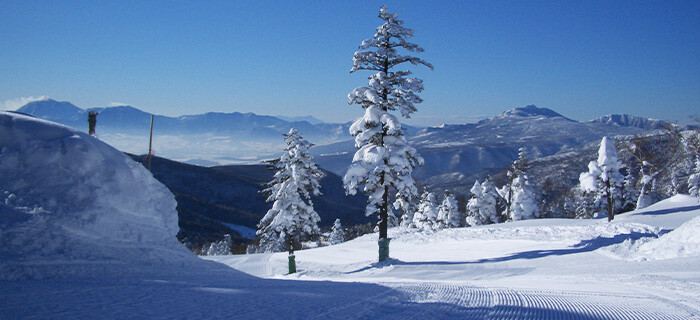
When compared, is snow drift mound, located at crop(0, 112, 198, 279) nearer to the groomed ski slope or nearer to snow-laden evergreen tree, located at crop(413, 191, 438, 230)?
the groomed ski slope

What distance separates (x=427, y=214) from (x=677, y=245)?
42.0m

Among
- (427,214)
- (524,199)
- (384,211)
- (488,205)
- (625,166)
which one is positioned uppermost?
(625,166)

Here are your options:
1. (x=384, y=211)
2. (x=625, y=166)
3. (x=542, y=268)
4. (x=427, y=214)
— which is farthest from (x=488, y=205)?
(x=542, y=268)

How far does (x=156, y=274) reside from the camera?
27.7 feet

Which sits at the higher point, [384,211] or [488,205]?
[384,211]

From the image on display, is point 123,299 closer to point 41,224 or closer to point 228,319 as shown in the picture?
point 228,319

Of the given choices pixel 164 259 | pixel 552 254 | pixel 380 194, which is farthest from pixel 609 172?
pixel 164 259

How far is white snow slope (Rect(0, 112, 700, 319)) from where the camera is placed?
5.51 meters

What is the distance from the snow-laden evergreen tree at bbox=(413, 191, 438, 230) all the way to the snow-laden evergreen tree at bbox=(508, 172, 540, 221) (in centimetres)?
1082

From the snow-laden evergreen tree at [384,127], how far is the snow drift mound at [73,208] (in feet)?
32.7

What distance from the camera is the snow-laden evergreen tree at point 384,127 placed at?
61.3ft

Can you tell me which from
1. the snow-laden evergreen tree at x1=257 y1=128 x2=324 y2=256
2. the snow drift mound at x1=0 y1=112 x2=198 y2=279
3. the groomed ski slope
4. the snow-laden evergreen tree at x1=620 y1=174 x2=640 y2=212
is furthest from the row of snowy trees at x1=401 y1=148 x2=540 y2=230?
the snow drift mound at x1=0 y1=112 x2=198 y2=279

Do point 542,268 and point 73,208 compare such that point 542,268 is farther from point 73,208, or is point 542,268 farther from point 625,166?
point 625,166

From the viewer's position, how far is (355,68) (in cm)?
1908
